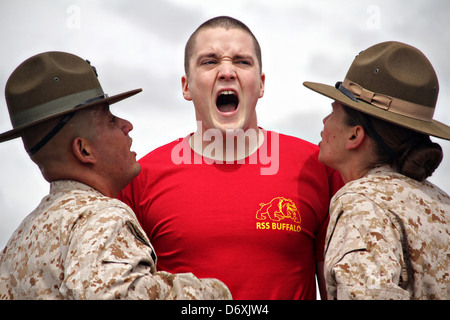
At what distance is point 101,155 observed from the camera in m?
6.37

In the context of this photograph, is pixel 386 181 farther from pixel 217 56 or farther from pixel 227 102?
pixel 217 56

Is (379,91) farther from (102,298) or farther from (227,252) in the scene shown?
(102,298)

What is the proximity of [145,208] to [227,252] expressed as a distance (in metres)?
1.10

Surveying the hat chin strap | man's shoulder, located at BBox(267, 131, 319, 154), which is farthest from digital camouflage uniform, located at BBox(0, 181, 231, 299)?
man's shoulder, located at BBox(267, 131, 319, 154)

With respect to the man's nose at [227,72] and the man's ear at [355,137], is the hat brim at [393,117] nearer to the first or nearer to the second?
the man's ear at [355,137]

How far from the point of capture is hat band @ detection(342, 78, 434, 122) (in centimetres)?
636

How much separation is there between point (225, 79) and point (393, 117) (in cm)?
228

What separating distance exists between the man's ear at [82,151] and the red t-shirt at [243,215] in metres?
1.42

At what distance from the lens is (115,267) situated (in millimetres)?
5199

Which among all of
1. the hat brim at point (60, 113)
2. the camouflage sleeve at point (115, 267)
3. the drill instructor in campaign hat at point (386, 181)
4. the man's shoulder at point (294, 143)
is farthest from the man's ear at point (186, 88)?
the camouflage sleeve at point (115, 267)

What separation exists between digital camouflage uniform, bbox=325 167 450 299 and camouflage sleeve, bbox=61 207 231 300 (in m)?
1.19

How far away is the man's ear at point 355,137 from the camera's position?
639 centimetres

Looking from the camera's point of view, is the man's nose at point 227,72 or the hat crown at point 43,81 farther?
the man's nose at point 227,72

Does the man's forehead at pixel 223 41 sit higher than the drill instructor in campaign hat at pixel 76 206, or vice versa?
the man's forehead at pixel 223 41
